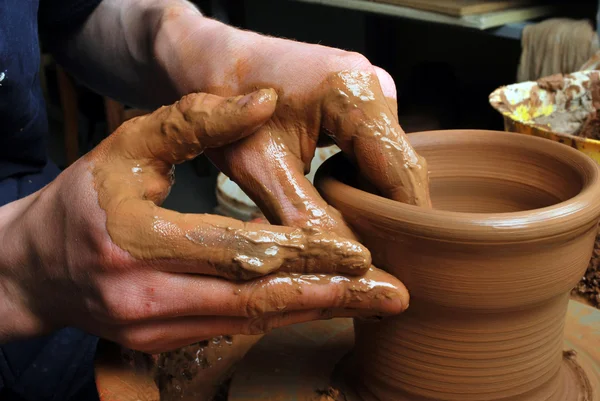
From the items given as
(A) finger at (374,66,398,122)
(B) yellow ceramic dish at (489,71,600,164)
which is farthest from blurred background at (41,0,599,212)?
(A) finger at (374,66,398,122)

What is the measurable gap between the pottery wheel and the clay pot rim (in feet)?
0.98

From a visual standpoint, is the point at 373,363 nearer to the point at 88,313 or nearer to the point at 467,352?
the point at 467,352

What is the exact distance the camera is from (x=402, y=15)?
9.03 feet

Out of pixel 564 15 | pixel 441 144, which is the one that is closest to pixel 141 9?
pixel 441 144

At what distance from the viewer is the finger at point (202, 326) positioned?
2.82ft

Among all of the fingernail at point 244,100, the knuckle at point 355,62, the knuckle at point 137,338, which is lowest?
the knuckle at point 137,338

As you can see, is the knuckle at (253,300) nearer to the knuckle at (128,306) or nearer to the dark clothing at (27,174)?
the knuckle at (128,306)

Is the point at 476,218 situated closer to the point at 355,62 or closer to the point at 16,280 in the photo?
the point at 355,62

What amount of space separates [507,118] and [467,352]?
2.68ft

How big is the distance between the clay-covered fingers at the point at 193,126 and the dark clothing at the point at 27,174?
53cm

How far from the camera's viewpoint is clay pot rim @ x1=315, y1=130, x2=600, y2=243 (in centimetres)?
78

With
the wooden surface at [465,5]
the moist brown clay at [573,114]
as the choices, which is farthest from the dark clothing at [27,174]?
the wooden surface at [465,5]

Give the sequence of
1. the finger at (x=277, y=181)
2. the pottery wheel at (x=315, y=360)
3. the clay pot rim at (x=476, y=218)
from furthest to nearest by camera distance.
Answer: the pottery wheel at (x=315, y=360) → the finger at (x=277, y=181) → the clay pot rim at (x=476, y=218)

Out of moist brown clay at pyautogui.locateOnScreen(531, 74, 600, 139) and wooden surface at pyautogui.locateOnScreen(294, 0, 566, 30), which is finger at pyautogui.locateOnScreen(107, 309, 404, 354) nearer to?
moist brown clay at pyautogui.locateOnScreen(531, 74, 600, 139)
